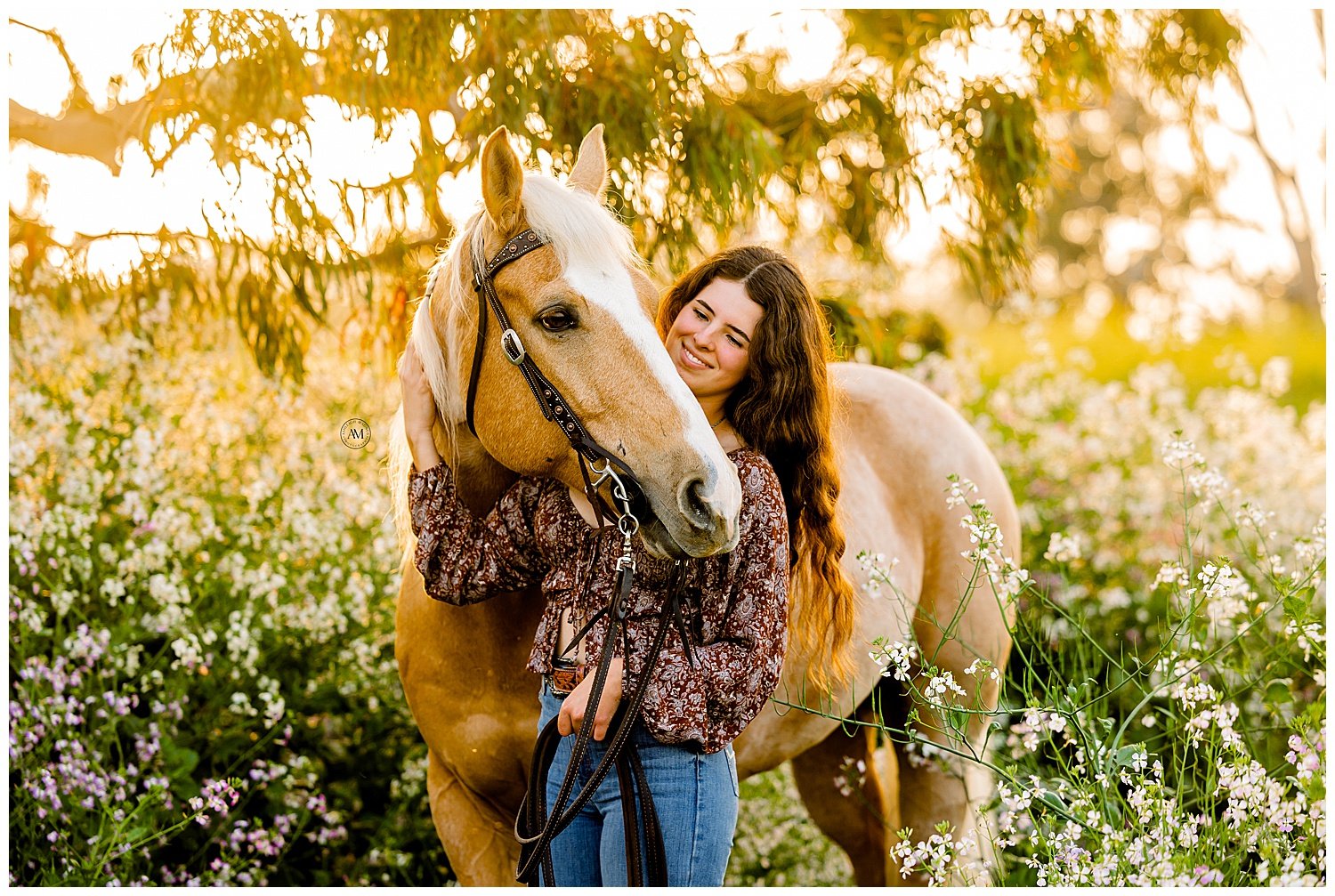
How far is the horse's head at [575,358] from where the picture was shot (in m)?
Result: 1.82

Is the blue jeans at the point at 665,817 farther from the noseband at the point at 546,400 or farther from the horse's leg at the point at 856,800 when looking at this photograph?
the horse's leg at the point at 856,800

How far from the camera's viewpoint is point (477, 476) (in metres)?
2.20

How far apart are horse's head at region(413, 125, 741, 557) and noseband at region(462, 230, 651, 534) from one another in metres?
0.01

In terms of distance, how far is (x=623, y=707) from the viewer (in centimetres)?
191

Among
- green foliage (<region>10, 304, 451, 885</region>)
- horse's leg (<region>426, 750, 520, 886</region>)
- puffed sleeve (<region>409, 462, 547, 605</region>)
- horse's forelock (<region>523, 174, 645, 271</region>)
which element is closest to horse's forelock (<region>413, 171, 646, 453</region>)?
horse's forelock (<region>523, 174, 645, 271</region>)

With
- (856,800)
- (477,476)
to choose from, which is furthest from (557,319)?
(856,800)

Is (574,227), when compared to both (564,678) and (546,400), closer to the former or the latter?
(546,400)

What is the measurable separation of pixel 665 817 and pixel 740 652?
335 mm

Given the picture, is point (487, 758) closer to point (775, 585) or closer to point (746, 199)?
point (775, 585)

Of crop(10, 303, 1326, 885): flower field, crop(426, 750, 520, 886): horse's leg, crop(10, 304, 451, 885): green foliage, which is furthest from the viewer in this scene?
crop(10, 304, 451, 885): green foliage

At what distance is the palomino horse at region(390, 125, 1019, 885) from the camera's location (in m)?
1.90

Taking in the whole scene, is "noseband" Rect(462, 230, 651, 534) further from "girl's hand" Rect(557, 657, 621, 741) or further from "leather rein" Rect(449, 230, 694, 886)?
"girl's hand" Rect(557, 657, 621, 741)

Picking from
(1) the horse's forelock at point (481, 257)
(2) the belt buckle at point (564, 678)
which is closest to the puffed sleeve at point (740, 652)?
(2) the belt buckle at point (564, 678)

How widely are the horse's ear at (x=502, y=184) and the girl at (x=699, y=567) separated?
35 centimetres
